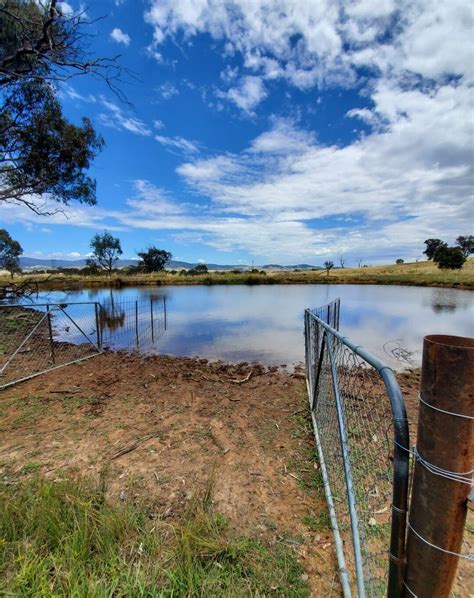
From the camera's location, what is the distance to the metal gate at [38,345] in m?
6.01

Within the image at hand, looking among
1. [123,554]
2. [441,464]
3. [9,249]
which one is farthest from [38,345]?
[9,249]

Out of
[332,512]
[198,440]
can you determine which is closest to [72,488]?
[198,440]

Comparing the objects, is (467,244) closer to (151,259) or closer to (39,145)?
(151,259)

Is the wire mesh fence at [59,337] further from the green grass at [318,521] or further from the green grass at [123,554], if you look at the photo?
the green grass at [318,521]

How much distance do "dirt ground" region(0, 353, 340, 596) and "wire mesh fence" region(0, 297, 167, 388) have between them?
3.61ft

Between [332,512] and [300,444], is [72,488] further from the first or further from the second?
[300,444]

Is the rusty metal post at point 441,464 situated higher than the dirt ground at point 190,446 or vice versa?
the rusty metal post at point 441,464

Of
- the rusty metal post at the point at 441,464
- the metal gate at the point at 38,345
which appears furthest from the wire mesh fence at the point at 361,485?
the metal gate at the point at 38,345

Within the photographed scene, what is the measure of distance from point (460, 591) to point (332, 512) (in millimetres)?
764

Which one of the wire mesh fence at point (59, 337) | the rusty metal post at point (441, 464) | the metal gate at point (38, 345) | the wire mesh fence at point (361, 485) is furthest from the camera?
the wire mesh fence at point (59, 337)

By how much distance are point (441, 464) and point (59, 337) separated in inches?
499

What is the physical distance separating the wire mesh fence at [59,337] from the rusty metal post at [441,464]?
586cm

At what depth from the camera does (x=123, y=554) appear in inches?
71.8

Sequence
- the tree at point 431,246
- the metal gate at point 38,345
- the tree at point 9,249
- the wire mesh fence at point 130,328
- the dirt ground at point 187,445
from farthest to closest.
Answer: the tree at point 431,246 < the tree at point 9,249 < the wire mesh fence at point 130,328 < the metal gate at point 38,345 < the dirt ground at point 187,445
